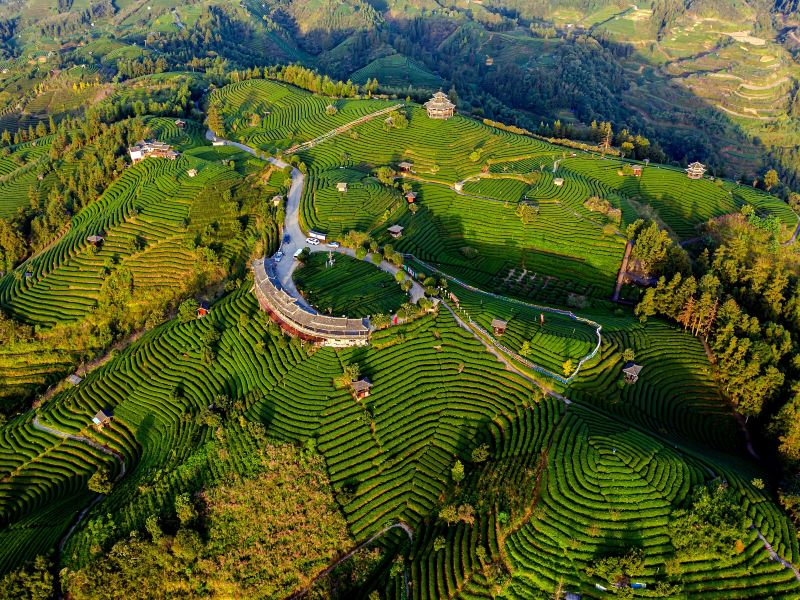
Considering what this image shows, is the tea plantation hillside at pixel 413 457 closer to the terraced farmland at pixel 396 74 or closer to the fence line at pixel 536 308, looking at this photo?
the fence line at pixel 536 308

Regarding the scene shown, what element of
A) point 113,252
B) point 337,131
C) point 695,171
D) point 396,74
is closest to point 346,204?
point 337,131

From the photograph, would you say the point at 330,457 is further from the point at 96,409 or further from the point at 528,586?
the point at 96,409

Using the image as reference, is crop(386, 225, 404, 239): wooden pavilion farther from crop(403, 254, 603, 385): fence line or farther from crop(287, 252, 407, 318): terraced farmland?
crop(287, 252, 407, 318): terraced farmland

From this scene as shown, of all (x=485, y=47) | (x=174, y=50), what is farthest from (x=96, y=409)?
(x=485, y=47)

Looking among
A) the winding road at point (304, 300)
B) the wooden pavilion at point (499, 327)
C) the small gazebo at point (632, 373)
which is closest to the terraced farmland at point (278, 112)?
the winding road at point (304, 300)

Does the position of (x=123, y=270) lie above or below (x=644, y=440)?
below

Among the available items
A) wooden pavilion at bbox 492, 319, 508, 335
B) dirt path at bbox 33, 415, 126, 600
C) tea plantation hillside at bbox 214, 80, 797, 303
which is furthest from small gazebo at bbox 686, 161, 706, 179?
dirt path at bbox 33, 415, 126, 600
